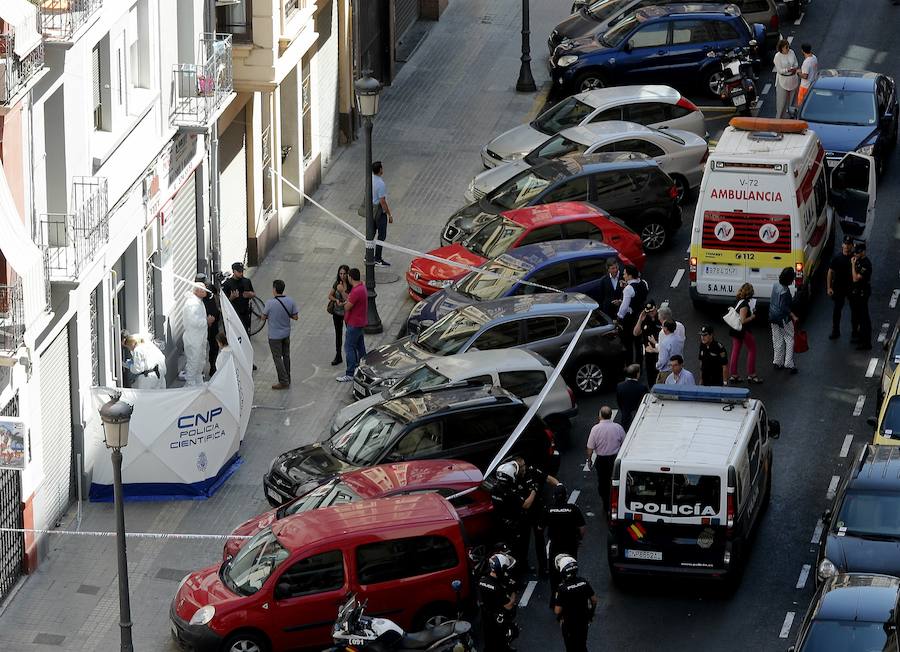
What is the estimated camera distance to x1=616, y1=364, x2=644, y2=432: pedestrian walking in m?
27.2

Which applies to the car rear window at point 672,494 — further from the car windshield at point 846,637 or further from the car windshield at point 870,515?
the car windshield at point 846,637

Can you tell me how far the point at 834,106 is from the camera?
37.2 meters

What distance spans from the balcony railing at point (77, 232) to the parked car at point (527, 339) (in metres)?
5.03

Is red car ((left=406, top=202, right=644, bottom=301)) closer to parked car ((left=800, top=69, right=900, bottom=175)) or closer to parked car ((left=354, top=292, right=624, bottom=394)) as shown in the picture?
parked car ((left=354, top=292, right=624, bottom=394))

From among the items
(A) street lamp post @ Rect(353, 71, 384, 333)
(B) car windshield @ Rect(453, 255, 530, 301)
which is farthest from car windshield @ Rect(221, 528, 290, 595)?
(A) street lamp post @ Rect(353, 71, 384, 333)

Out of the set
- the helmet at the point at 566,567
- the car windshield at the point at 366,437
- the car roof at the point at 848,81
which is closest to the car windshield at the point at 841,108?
the car roof at the point at 848,81

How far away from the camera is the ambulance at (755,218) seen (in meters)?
30.8

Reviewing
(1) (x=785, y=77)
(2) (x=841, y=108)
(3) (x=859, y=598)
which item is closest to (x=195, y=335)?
(3) (x=859, y=598)

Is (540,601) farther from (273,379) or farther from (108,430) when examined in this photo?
(273,379)

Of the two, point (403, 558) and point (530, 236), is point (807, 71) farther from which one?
point (403, 558)

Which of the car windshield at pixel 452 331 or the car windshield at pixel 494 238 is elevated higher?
the car windshield at pixel 494 238

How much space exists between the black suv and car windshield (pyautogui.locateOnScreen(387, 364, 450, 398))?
2.65 feet

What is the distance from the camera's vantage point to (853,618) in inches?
841

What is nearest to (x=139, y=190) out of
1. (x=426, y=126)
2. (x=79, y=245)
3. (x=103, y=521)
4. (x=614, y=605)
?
(x=79, y=245)
